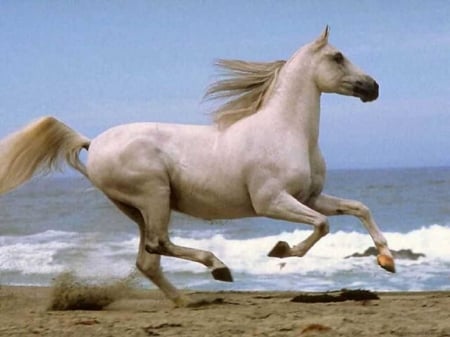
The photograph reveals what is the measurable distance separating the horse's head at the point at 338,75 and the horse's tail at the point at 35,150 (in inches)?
71.9

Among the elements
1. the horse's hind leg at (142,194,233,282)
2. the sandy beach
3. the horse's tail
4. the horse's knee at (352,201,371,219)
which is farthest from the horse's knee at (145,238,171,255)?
the horse's knee at (352,201,371,219)

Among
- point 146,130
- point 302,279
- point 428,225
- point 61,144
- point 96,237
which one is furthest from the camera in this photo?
Result: point 428,225

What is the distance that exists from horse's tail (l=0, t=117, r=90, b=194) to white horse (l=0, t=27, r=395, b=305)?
2cm

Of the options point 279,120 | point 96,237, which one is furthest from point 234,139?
point 96,237

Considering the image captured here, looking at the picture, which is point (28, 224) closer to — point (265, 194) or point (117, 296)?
point (117, 296)

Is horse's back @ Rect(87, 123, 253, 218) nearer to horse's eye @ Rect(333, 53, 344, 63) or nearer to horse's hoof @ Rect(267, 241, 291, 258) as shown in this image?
horse's hoof @ Rect(267, 241, 291, 258)

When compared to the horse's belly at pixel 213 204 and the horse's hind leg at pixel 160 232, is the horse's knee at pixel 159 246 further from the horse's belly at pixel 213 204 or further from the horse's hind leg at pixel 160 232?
the horse's belly at pixel 213 204

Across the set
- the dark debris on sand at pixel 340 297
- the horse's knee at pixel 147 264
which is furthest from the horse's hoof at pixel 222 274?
the dark debris on sand at pixel 340 297

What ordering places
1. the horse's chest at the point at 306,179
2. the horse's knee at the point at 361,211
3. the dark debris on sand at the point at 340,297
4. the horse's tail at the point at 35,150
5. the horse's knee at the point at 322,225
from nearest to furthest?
the horse's knee at the point at 322,225, the horse's chest at the point at 306,179, the horse's knee at the point at 361,211, the dark debris on sand at the point at 340,297, the horse's tail at the point at 35,150

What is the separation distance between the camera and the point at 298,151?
6.96 metres

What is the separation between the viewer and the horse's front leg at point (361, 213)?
266 inches

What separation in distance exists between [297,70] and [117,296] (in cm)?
229

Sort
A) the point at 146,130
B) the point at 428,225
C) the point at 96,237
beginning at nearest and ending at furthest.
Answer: the point at 146,130 < the point at 96,237 < the point at 428,225

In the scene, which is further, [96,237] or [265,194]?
[96,237]
